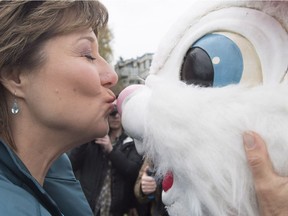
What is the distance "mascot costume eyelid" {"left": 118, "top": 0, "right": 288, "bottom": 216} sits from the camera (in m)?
1.00

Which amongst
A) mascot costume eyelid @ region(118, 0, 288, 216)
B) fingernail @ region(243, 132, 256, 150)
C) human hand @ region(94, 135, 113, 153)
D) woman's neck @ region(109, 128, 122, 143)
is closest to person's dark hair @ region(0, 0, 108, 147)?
mascot costume eyelid @ region(118, 0, 288, 216)

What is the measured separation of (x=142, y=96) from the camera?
1190mm

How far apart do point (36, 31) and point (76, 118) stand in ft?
0.92

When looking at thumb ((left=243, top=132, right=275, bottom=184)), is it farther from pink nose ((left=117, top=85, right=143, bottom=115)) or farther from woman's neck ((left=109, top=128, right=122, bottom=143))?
woman's neck ((left=109, top=128, right=122, bottom=143))

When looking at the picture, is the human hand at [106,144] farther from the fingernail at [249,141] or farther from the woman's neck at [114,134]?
the fingernail at [249,141]

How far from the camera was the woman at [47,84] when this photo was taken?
122 cm

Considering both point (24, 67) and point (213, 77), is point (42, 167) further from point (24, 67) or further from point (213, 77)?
point (213, 77)

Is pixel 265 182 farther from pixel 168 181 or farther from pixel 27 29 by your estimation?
pixel 27 29

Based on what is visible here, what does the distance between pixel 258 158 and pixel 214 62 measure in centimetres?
27

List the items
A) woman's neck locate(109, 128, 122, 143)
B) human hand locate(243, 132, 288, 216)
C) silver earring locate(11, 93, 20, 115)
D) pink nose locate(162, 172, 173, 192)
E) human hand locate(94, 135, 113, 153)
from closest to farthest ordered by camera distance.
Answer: human hand locate(243, 132, 288, 216), pink nose locate(162, 172, 173, 192), silver earring locate(11, 93, 20, 115), human hand locate(94, 135, 113, 153), woman's neck locate(109, 128, 122, 143)

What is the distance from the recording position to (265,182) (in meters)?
0.96

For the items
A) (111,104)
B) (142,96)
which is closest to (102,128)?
(111,104)

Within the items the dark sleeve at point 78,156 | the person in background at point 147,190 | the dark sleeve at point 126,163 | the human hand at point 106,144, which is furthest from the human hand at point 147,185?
the dark sleeve at point 78,156

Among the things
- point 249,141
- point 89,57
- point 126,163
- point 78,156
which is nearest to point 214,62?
point 249,141
